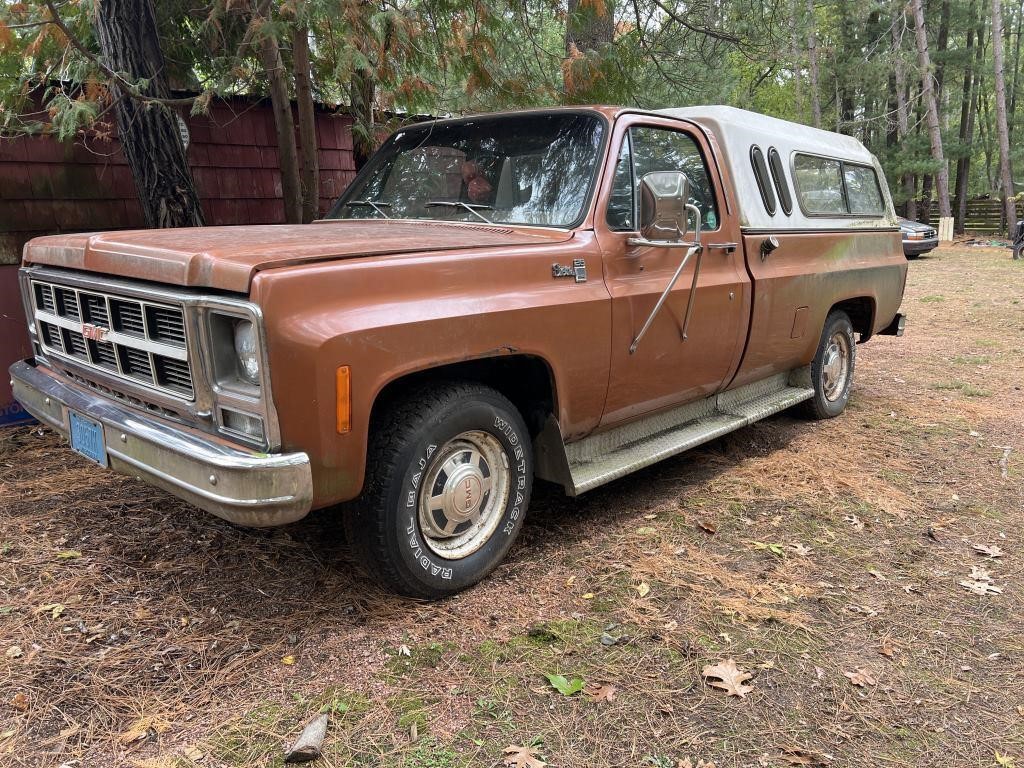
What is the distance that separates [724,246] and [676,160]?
22.1 inches

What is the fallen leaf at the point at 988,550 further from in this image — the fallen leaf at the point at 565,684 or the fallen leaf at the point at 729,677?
the fallen leaf at the point at 565,684

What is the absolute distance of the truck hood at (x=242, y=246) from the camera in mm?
2562

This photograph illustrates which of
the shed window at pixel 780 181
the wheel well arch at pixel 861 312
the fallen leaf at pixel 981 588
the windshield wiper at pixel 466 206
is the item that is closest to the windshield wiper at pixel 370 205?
the windshield wiper at pixel 466 206

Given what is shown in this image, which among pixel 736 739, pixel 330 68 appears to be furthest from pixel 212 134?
pixel 736 739

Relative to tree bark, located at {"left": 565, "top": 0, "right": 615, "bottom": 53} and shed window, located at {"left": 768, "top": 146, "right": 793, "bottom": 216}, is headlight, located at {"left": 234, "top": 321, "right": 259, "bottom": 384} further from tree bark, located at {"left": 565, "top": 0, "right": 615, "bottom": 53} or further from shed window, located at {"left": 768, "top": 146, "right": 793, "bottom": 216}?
tree bark, located at {"left": 565, "top": 0, "right": 615, "bottom": 53}

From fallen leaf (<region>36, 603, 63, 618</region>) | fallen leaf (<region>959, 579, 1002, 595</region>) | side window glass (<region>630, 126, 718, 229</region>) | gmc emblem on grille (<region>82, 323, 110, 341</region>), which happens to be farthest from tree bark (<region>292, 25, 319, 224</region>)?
fallen leaf (<region>959, 579, 1002, 595</region>)

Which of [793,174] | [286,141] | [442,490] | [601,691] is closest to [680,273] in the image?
[442,490]

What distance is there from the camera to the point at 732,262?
4.45 m

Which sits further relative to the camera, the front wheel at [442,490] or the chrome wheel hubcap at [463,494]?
the chrome wheel hubcap at [463,494]

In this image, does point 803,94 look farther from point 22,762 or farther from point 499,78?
point 22,762

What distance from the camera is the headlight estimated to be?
2539mm

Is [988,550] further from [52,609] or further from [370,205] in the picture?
[52,609]

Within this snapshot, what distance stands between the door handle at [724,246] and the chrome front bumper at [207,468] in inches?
108

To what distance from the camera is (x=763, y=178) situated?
4.86m
